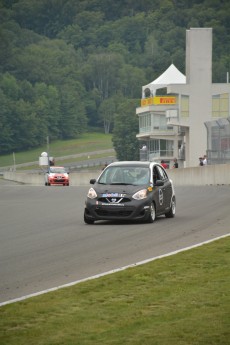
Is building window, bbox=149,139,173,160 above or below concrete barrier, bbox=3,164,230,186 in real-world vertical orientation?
below

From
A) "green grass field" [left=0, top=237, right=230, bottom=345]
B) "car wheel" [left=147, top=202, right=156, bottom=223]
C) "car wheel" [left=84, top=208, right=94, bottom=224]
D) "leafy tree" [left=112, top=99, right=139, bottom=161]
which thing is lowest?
"leafy tree" [left=112, top=99, right=139, bottom=161]

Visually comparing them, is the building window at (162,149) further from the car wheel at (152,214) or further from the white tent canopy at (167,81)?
the car wheel at (152,214)

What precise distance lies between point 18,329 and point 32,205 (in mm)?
23815

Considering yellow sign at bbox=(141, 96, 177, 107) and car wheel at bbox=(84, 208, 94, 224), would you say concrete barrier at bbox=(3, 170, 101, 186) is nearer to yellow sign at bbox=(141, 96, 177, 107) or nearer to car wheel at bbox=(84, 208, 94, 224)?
yellow sign at bbox=(141, 96, 177, 107)

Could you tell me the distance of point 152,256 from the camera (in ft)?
54.6

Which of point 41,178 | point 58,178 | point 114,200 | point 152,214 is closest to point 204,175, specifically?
point 58,178

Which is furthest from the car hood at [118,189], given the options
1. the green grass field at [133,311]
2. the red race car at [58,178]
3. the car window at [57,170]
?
the car window at [57,170]

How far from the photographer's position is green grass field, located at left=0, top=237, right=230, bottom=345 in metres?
9.90

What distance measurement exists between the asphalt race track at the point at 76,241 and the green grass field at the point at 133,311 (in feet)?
2.59

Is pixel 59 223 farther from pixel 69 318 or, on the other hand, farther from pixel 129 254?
pixel 69 318

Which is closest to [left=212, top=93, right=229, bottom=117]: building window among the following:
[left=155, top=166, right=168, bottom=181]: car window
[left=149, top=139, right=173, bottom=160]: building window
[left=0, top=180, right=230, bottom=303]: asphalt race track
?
[left=149, top=139, right=173, bottom=160]: building window

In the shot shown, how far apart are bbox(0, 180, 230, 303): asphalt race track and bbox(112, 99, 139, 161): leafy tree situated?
134778mm

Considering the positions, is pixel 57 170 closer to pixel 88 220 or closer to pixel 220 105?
pixel 220 105

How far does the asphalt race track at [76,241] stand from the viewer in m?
14.8
